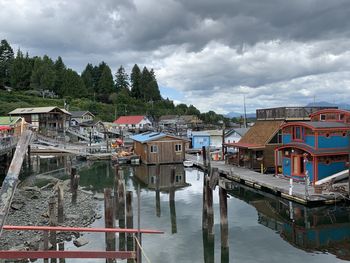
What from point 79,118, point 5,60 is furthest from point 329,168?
point 5,60

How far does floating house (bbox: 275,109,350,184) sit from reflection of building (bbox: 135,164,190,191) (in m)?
11.7

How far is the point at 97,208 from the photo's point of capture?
29.5 m

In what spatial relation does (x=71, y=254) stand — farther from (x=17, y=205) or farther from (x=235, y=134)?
(x=235, y=134)

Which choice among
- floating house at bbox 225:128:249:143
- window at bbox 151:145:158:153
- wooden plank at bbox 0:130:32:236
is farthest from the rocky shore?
floating house at bbox 225:128:249:143

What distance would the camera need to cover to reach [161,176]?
149ft

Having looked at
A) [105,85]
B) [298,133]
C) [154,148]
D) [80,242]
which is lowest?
[80,242]

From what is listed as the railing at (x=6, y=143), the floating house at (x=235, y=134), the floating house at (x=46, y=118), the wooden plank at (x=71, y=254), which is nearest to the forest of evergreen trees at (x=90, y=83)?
the floating house at (x=46, y=118)

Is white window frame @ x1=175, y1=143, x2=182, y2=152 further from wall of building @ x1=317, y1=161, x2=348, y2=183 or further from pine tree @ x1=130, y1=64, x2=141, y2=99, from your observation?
pine tree @ x1=130, y1=64, x2=141, y2=99

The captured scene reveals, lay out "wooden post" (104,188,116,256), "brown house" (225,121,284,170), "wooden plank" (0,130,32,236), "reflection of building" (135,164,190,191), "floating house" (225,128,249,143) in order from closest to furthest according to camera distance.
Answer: "wooden plank" (0,130,32,236)
"wooden post" (104,188,116,256)
"reflection of building" (135,164,190,191)
"brown house" (225,121,284,170)
"floating house" (225,128,249,143)

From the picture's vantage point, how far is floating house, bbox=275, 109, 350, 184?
3306 cm

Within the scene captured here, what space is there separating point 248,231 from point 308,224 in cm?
455

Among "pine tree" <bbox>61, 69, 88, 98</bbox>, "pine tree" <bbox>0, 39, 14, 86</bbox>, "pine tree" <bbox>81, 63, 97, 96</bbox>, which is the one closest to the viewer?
"pine tree" <bbox>0, 39, 14, 86</bbox>

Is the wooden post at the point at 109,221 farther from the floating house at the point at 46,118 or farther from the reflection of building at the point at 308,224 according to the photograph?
the floating house at the point at 46,118

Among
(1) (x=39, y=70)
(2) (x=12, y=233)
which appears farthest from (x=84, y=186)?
(1) (x=39, y=70)
